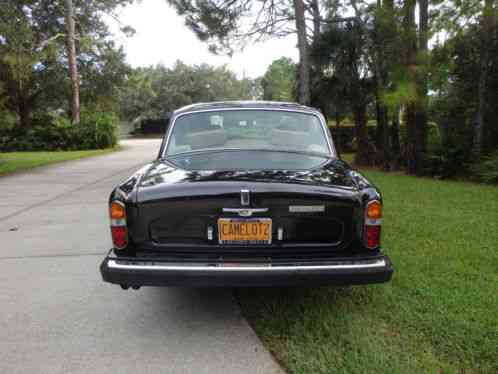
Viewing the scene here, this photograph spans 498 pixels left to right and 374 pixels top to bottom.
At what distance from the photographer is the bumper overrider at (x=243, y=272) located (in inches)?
100

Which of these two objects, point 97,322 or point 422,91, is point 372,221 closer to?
point 97,322

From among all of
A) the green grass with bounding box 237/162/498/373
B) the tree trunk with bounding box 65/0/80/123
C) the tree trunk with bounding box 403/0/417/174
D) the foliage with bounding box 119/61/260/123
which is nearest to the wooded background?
the tree trunk with bounding box 403/0/417/174

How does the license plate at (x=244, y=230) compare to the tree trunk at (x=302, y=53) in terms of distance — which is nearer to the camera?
the license plate at (x=244, y=230)

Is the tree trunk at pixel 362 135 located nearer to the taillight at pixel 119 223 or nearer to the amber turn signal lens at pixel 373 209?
the amber turn signal lens at pixel 373 209

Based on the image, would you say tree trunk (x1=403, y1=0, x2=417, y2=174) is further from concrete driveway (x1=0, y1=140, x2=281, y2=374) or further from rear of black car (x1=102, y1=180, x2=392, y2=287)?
concrete driveway (x1=0, y1=140, x2=281, y2=374)

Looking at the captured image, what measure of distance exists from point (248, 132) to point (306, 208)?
1490 mm

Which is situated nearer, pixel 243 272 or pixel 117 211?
pixel 243 272

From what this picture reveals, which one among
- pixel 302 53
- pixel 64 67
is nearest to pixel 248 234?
pixel 302 53

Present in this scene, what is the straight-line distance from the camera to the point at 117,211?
2750 mm

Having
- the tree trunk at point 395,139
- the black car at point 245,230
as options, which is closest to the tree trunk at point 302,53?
the tree trunk at point 395,139

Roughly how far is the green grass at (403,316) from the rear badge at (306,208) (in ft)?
2.79

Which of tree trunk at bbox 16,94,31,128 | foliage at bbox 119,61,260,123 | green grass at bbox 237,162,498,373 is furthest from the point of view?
foliage at bbox 119,61,260,123

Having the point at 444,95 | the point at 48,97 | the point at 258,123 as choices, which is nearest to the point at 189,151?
the point at 258,123

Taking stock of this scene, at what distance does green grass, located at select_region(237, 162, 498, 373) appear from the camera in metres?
2.46
